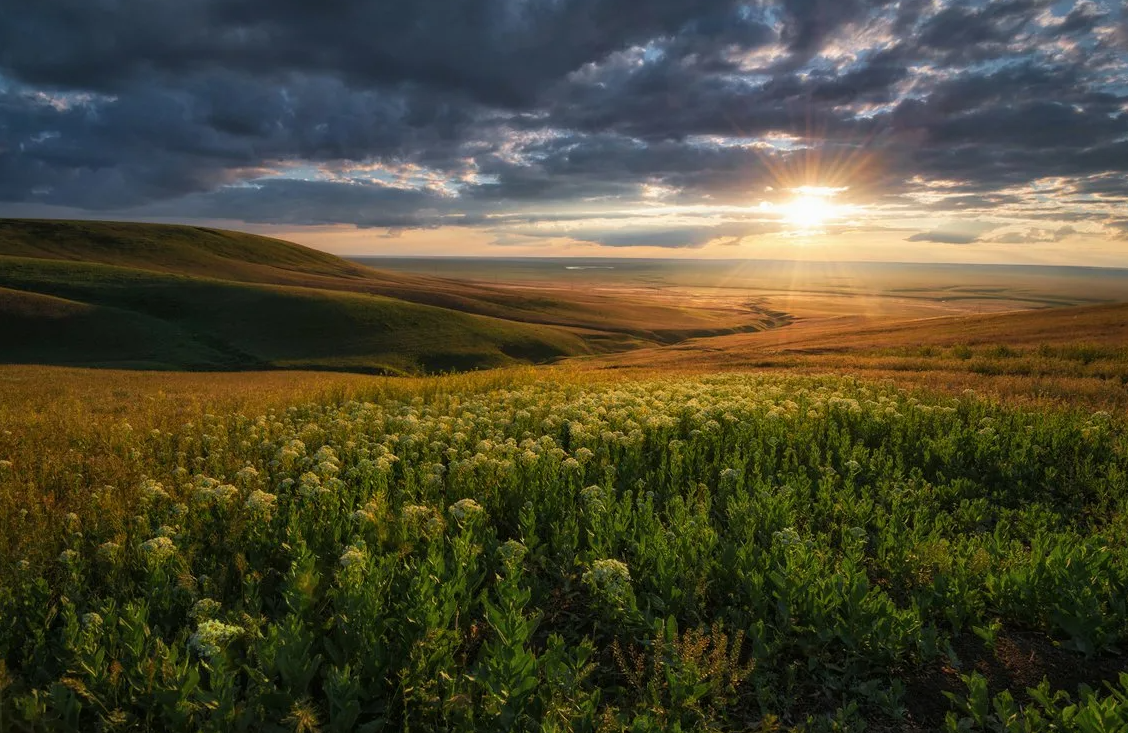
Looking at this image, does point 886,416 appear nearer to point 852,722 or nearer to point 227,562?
point 852,722

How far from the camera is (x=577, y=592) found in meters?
6.12

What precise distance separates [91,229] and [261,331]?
10858cm

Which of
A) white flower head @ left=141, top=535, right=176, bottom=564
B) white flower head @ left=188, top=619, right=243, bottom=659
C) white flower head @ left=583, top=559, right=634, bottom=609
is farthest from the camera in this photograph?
white flower head @ left=141, top=535, right=176, bottom=564

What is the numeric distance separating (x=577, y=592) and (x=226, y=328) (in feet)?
259

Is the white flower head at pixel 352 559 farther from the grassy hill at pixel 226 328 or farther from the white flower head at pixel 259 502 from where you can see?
the grassy hill at pixel 226 328

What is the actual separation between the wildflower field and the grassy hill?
49.9 m

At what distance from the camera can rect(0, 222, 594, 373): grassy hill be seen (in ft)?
207

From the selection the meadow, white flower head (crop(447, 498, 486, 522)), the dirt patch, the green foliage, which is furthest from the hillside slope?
the dirt patch

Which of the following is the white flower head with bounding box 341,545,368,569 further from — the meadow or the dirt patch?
the dirt patch

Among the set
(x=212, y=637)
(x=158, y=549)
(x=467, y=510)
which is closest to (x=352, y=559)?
(x=212, y=637)

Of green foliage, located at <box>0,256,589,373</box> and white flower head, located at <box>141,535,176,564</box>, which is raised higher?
white flower head, located at <box>141,535,176,564</box>

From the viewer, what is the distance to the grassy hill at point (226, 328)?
6303 centimetres

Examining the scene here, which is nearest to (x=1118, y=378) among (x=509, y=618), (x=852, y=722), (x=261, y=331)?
(x=852, y=722)

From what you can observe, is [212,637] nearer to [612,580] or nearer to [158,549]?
[158,549]
